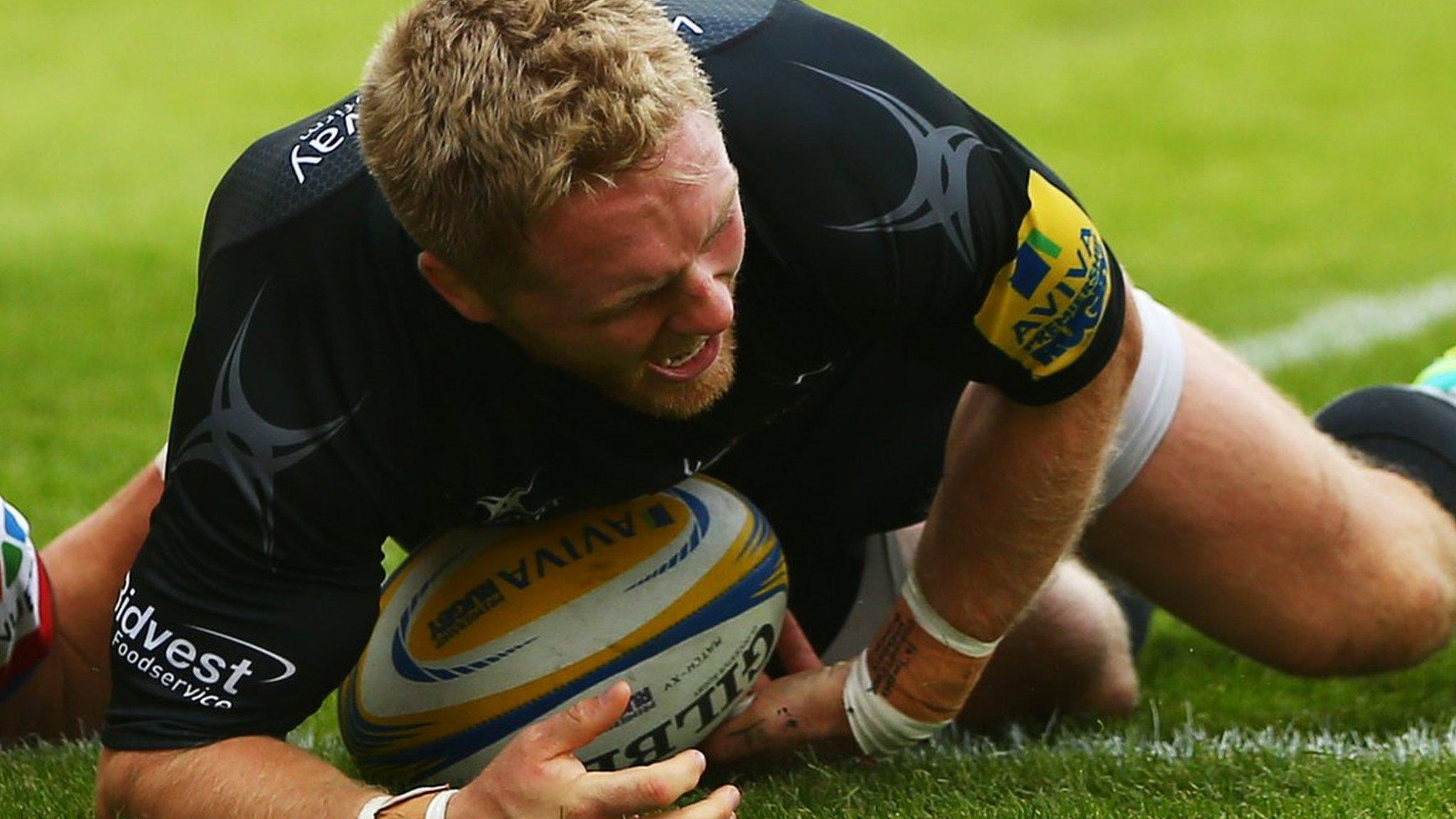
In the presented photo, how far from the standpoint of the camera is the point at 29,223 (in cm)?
950

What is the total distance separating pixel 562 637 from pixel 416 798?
52cm

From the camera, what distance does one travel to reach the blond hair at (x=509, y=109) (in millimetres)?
2609

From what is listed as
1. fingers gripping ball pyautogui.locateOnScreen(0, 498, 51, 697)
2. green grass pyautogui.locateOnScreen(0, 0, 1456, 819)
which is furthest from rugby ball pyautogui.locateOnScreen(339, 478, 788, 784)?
fingers gripping ball pyautogui.locateOnScreen(0, 498, 51, 697)

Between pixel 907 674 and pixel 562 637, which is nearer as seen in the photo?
pixel 562 637

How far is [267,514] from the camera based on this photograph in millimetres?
2816

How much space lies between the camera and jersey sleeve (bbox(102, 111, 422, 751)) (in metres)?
2.83

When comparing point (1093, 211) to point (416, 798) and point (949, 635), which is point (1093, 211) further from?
point (416, 798)

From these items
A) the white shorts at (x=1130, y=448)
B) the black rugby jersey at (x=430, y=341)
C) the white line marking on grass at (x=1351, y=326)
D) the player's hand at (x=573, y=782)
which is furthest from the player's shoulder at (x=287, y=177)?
the white line marking on grass at (x=1351, y=326)

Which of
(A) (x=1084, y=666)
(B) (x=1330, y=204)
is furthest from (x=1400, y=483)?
(B) (x=1330, y=204)

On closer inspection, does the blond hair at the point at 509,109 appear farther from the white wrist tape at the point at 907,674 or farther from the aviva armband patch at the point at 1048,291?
the white wrist tape at the point at 907,674

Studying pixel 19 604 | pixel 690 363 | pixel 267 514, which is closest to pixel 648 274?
pixel 690 363

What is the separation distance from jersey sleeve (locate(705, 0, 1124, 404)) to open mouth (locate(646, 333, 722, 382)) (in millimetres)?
191

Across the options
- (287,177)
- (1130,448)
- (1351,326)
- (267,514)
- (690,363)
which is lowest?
(1351,326)

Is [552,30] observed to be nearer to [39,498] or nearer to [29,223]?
[39,498]
